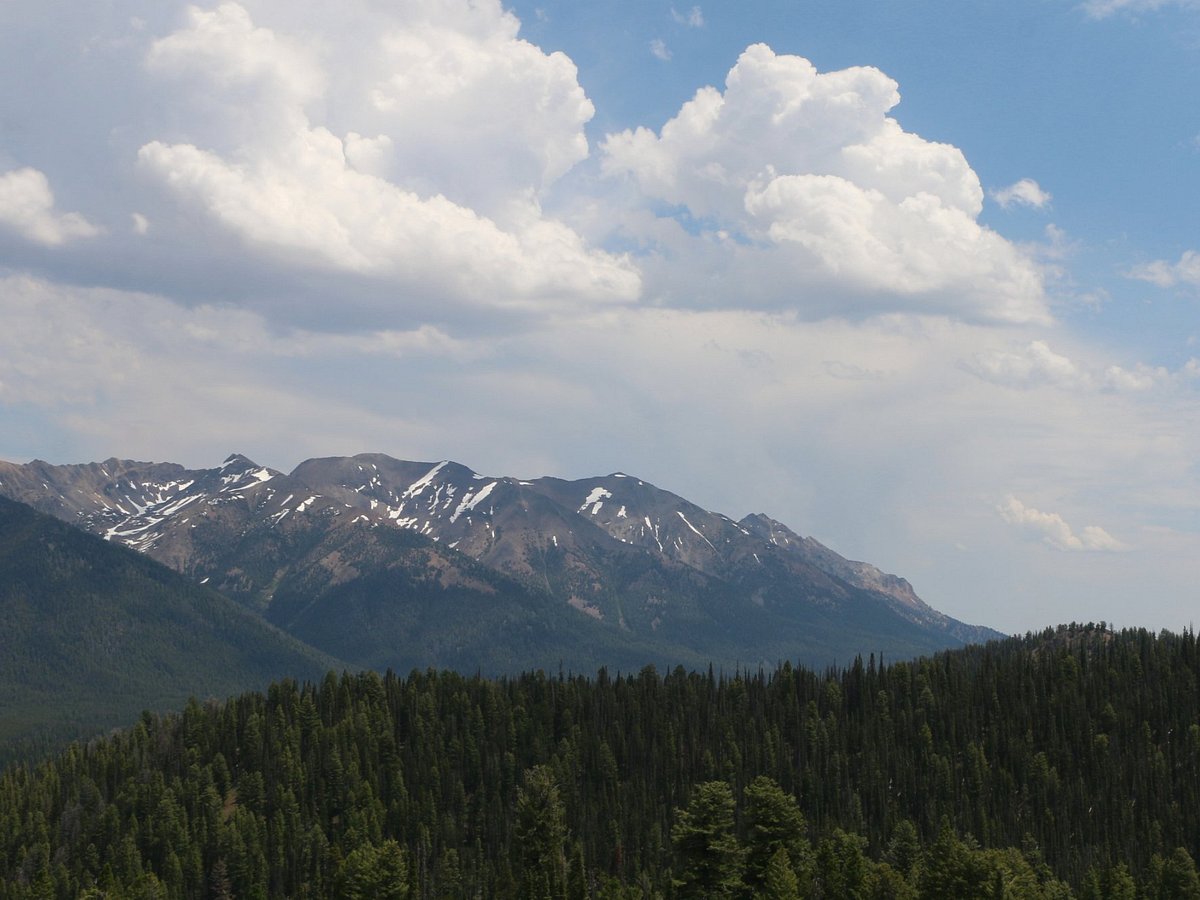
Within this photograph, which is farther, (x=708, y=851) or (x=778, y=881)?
(x=778, y=881)

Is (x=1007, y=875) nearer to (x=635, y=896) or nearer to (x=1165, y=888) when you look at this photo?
(x=635, y=896)

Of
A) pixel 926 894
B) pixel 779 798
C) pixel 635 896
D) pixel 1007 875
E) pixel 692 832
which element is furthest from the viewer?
pixel 635 896

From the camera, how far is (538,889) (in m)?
151

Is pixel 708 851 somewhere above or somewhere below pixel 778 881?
above

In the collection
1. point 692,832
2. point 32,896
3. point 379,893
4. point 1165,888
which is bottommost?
point 32,896

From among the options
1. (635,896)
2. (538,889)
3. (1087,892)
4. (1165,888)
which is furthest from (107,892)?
(1165,888)

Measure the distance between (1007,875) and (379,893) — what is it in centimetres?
7682

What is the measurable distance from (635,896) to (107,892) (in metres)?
90.9

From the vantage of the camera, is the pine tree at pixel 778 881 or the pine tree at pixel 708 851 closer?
the pine tree at pixel 708 851

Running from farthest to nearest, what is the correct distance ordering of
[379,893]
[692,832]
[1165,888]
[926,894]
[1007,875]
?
1. [1165,888]
2. [379,893]
3. [1007,875]
4. [926,894]
5. [692,832]

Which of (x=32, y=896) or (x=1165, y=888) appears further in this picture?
(x=32, y=896)

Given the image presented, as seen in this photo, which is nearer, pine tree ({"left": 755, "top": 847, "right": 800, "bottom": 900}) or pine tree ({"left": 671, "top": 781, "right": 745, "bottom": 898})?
pine tree ({"left": 671, "top": 781, "right": 745, "bottom": 898})

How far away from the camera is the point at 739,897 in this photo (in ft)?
319

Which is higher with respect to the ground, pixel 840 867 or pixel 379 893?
pixel 840 867
